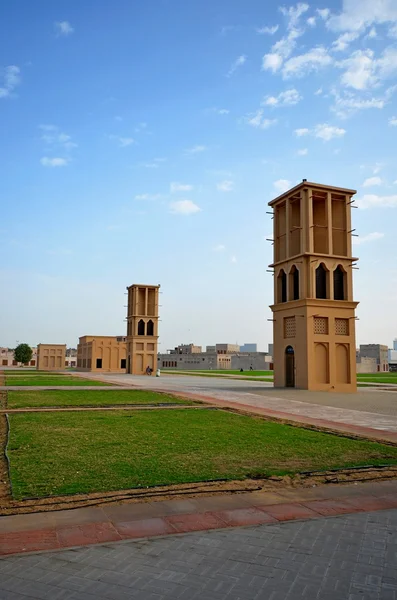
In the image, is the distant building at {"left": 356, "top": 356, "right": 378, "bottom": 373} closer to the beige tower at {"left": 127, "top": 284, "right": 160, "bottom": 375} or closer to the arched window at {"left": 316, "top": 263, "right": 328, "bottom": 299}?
the beige tower at {"left": 127, "top": 284, "right": 160, "bottom": 375}

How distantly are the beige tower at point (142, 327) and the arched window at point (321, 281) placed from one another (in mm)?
35754

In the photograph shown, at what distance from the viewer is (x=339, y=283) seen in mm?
32500

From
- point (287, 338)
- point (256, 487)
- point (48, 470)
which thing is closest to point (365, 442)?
point (256, 487)

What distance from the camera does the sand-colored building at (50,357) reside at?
82562 mm

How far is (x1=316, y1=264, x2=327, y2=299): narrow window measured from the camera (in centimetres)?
3177

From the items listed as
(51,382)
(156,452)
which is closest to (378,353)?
(51,382)

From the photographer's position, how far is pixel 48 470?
768 centimetres

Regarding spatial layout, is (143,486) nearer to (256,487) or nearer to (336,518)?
(256,487)

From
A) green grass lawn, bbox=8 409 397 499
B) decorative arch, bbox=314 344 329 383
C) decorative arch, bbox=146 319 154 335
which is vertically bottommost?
green grass lawn, bbox=8 409 397 499

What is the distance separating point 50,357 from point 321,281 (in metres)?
63.8

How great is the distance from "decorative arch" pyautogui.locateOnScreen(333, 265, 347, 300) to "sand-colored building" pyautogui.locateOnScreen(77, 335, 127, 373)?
2002 inches

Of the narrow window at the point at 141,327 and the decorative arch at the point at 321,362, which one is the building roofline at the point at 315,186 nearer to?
the decorative arch at the point at 321,362

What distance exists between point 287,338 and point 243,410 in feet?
52.7

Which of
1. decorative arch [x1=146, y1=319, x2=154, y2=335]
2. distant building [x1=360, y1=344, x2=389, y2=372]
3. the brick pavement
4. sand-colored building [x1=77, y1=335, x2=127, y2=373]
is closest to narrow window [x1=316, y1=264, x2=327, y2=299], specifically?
the brick pavement
